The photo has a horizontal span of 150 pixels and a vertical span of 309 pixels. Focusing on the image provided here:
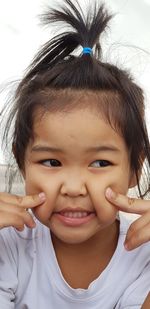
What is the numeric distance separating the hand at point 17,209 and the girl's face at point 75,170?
0.02 m

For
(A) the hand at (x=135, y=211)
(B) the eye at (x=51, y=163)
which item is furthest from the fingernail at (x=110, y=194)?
(B) the eye at (x=51, y=163)

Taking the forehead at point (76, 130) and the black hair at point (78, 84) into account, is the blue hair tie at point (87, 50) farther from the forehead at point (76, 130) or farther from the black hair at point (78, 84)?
the forehead at point (76, 130)

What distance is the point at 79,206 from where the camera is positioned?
3.18 feet

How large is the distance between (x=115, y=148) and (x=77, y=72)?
184mm

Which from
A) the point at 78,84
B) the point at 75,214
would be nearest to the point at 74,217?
the point at 75,214

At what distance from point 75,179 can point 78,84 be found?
21 cm

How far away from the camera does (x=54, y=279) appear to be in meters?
1.11

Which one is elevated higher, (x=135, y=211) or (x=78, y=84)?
(x=78, y=84)

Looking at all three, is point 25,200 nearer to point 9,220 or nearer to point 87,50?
point 9,220

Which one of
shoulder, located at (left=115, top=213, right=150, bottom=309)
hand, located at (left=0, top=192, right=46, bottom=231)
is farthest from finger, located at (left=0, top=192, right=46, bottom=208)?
shoulder, located at (left=115, top=213, right=150, bottom=309)

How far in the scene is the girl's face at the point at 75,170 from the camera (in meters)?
0.96

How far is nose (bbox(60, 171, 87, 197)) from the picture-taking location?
0.94 meters

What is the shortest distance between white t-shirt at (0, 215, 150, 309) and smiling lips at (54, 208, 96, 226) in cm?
17

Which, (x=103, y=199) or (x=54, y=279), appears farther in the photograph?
(x=54, y=279)
